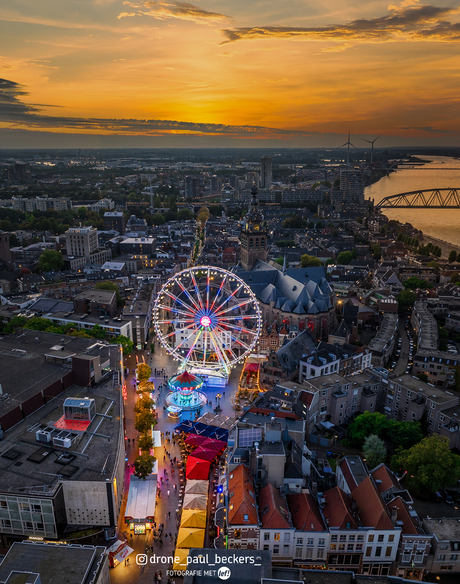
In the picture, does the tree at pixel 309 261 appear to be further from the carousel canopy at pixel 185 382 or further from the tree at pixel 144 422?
the tree at pixel 144 422

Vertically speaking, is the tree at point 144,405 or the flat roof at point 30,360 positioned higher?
the flat roof at point 30,360

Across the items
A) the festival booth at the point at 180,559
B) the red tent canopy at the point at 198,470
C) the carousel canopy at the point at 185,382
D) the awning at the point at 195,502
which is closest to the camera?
the festival booth at the point at 180,559

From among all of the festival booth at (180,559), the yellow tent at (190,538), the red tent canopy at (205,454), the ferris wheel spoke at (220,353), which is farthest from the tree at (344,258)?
the festival booth at (180,559)

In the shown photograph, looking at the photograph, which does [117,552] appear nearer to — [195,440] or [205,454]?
[205,454]

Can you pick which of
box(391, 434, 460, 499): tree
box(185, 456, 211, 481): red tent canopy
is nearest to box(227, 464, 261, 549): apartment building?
box(185, 456, 211, 481): red tent canopy

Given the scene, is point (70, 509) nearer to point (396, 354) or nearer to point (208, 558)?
point (208, 558)
